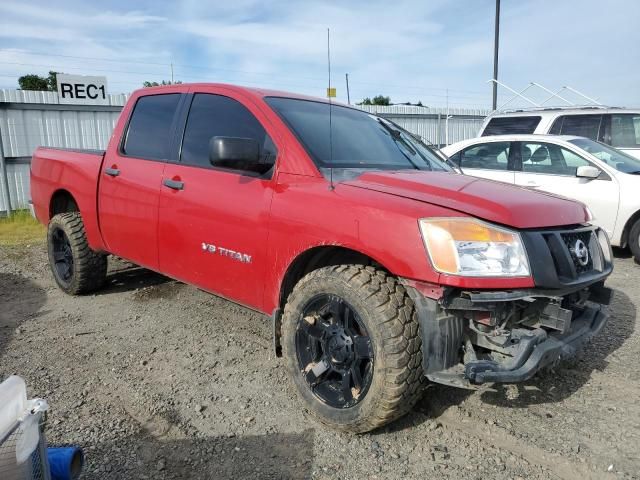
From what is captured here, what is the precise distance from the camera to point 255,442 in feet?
8.55


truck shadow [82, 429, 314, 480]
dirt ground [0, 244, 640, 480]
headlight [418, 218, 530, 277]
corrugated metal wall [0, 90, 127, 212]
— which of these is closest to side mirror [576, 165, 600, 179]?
dirt ground [0, 244, 640, 480]

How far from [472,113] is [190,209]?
1909 centimetres

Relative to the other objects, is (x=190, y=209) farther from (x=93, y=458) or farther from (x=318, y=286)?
(x=93, y=458)

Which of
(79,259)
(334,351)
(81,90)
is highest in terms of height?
(81,90)

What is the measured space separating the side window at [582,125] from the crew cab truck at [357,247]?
5522mm

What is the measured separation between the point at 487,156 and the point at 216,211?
17.3ft

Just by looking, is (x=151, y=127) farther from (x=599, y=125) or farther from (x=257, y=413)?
(x=599, y=125)

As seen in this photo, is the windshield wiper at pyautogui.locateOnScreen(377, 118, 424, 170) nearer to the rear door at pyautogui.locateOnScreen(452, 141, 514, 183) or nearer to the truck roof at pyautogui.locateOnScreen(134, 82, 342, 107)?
the truck roof at pyautogui.locateOnScreen(134, 82, 342, 107)

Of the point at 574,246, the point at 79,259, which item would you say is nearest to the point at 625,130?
the point at 574,246

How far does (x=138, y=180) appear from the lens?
3.89 m

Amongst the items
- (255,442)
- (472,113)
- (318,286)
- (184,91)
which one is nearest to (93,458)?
(255,442)

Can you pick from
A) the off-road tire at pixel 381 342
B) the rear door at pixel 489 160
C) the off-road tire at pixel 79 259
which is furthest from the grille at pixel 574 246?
the rear door at pixel 489 160

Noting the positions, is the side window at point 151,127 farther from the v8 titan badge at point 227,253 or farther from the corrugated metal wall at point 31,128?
the corrugated metal wall at point 31,128

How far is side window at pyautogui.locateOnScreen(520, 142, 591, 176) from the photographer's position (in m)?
6.63
